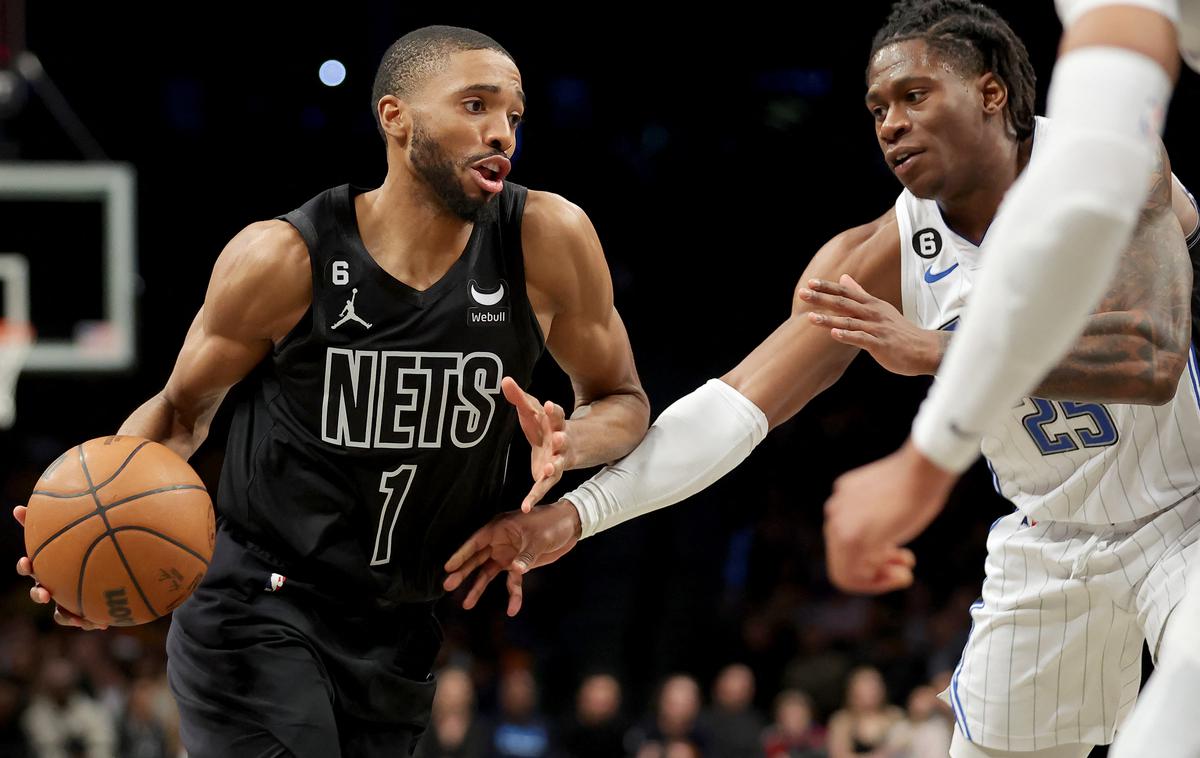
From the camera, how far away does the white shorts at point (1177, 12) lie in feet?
6.48

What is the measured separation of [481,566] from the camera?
361 cm

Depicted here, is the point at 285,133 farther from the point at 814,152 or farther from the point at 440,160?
the point at 440,160

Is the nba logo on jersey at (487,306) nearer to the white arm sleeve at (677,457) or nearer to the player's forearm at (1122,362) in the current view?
the white arm sleeve at (677,457)

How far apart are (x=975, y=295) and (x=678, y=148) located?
10.3 meters

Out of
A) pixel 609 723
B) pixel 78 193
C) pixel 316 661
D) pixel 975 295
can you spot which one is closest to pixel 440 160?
pixel 316 661

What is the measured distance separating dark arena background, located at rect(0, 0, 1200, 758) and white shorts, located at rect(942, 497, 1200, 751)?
6.57 meters

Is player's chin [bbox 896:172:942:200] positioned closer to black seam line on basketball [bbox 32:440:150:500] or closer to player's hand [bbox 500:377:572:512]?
player's hand [bbox 500:377:572:512]

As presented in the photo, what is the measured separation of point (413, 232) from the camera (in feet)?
11.7

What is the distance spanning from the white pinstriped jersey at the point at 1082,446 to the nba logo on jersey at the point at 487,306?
1061 millimetres

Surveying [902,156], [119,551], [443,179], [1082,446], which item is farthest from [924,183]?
[119,551]

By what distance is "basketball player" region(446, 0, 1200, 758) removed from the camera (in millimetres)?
3277

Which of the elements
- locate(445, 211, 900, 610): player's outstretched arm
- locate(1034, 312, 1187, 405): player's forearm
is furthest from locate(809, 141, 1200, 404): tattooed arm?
locate(445, 211, 900, 610): player's outstretched arm

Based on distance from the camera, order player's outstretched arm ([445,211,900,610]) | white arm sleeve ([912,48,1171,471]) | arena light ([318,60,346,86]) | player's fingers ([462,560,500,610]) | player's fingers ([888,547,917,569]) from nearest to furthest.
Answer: white arm sleeve ([912,48,1171,471])
player's fingers ([888,547,917,569])
player's fingers ([462,560,500,610])
player's outstretched arm ([445,211,900,610])
arena light ([318,60,346,86])

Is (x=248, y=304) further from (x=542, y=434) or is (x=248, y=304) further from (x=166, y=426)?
(x=542, y=434)
